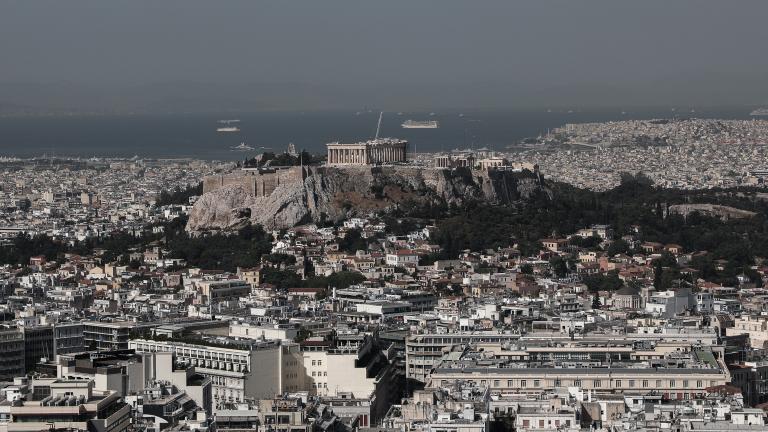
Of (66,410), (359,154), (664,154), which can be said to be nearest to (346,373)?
(66,410)

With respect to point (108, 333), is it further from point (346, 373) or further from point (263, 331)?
point (346, 373)

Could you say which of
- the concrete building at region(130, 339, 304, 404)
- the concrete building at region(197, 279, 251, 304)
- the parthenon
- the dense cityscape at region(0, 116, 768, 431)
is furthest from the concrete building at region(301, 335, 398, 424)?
the parthenon

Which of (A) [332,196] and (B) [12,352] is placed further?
(A) [332,196]

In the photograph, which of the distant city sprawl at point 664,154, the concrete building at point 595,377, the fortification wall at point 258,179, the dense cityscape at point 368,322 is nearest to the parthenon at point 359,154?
the dense cityscape at point 368,322

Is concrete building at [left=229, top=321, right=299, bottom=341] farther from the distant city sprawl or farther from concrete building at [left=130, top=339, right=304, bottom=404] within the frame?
the distant city sprawl

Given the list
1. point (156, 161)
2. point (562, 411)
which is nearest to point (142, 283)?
point (562, 411)
